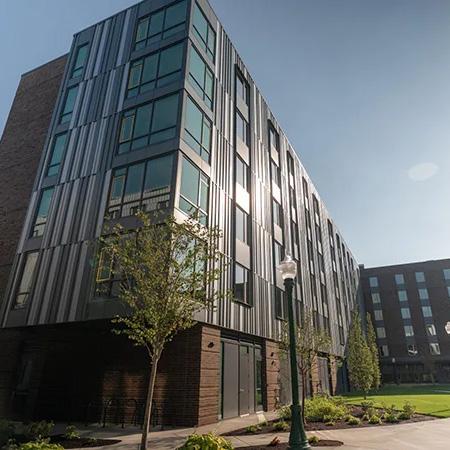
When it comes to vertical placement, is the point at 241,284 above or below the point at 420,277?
below

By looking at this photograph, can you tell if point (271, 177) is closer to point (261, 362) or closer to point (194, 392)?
point (261, 362)

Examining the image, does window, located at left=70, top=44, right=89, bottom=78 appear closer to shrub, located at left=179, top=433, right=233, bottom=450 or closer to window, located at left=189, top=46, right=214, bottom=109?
window, located at left=189, top=46, right=214, bottom=109

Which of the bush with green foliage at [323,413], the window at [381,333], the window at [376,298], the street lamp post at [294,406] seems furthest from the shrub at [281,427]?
the window at [376,298]

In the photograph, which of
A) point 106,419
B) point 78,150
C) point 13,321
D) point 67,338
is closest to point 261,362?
point 106,419

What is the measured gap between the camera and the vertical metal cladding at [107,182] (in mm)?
15750

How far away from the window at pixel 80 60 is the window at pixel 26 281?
11.8 meters

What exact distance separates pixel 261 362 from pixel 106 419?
862cm

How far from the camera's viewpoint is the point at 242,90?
960 inches

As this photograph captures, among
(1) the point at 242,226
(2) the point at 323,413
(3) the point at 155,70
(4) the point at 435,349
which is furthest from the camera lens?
(4) the point at 435,349

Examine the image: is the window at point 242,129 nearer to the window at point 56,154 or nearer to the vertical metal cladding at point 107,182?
the vertical metal cladding at point 107,182

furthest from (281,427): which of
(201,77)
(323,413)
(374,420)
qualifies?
(201,77)

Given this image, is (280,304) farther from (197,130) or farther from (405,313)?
(405,313)

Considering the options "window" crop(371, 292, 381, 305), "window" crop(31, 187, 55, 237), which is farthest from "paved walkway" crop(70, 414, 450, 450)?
"window" crop(371, 292, 381, 305)

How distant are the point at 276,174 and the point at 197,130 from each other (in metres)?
11.8
